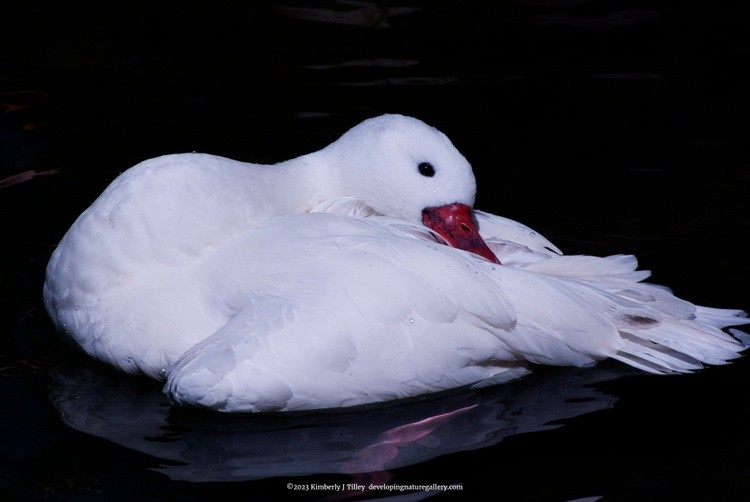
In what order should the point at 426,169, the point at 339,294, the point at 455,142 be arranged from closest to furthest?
the point at 339,294 < the point at 426,169 < the point at 455,142

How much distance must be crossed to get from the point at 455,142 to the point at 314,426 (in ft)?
11.7

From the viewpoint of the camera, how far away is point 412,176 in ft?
18.0

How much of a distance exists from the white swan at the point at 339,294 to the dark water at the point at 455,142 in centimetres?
19

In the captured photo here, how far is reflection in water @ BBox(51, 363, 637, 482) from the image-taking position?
15.3 ft

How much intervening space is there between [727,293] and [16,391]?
3421 millimetres

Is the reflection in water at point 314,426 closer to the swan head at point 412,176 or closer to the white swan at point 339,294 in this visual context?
the white swan at point 339,294

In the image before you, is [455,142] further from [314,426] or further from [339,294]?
[314,426]

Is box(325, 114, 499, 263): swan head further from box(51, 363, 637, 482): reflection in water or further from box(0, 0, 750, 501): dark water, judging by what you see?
box(0, 0, 750, 501): dark water

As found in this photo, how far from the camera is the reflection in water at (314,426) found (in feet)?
15.3

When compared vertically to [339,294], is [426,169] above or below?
above

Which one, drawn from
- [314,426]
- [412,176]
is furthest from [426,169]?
[314,426]

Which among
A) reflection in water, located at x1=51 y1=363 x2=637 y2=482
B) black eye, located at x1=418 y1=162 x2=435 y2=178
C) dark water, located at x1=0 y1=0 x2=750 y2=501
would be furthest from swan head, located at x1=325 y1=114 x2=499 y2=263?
dark water, located at x1=0 y1=0 x2=750 y2=501

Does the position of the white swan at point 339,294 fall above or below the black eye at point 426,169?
below

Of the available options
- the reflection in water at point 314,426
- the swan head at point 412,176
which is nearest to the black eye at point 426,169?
the swan head at point 412,176
